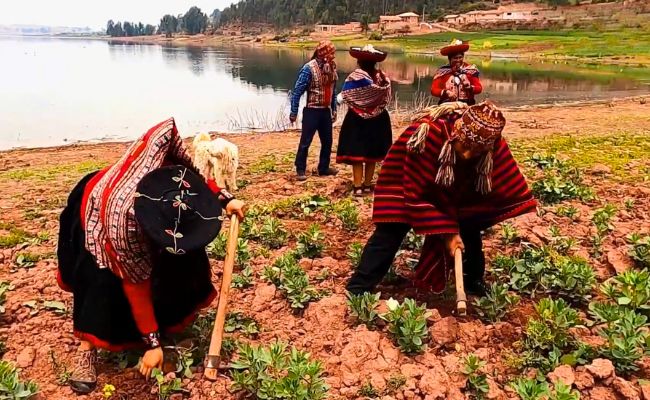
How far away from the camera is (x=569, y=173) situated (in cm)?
669

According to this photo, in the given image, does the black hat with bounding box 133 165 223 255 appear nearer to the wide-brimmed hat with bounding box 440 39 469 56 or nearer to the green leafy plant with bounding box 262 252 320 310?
the green leafy plant with bounding box 262 252 320 310

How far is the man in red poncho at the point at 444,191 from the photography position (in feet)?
11.1

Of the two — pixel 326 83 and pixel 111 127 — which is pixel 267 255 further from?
pixel 111 127

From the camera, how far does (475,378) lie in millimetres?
3092

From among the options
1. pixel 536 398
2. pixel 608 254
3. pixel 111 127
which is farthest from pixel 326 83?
pixel 111 127

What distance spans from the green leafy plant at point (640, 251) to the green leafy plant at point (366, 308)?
2.11 metres

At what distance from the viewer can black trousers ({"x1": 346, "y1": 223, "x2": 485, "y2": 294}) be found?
151 inches

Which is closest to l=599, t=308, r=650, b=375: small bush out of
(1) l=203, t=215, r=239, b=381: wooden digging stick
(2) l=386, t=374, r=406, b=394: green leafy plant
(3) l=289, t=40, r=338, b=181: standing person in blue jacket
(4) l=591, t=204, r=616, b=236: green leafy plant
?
(2) l=386, t=374, r=406, b=394: green leafy plant

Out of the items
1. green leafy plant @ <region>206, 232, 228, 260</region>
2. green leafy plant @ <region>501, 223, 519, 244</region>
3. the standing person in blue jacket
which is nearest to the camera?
green leafy plant @ <region>206, 232, 228, 260</region>

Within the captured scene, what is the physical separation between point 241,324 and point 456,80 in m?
4.17

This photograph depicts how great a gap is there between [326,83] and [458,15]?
92.8m

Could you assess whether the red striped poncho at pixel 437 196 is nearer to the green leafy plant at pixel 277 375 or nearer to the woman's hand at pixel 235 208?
the woman's hand at pixel 235 208

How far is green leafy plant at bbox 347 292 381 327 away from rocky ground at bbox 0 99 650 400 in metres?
0.07

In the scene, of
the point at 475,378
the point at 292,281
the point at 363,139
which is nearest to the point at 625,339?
the point at 475,378
